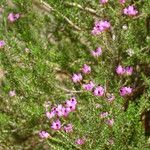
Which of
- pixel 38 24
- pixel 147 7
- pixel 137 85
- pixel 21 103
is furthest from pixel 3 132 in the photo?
pixel 147 7

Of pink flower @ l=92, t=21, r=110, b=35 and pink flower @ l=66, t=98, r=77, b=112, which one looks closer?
pink flower @ l=66, t=98, r=77, b=112

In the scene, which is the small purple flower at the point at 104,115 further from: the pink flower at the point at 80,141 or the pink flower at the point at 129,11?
the pink flower at the point at 129,11

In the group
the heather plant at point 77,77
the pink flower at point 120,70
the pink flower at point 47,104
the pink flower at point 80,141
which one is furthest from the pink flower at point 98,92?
the pink flower at point 47,104

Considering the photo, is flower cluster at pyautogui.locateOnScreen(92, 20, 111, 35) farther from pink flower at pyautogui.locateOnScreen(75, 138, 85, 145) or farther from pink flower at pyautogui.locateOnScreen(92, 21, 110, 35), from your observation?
pink flower at pyautogui.locateOnScreen(75, 138, 85, 145)

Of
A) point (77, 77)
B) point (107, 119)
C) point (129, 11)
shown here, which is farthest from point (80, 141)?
point (129, 11)

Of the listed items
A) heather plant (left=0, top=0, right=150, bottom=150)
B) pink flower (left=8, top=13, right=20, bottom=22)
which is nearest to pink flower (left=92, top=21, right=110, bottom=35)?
heather plant (left=0, top=0, right=150, bottom=150)

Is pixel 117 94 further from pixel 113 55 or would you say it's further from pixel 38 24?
pixel 38 24

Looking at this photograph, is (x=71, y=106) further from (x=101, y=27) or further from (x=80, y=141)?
(x=101, y=27)

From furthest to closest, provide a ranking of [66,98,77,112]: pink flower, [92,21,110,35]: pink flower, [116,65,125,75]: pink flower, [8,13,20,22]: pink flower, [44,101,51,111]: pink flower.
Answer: [8,13,20,22]: pink flower < [44,101,51,111]: pink flower < [116,65,125,75]: pink flower < [92,21,110,35]: pink flower < [66,98,77,112]: pink flower
